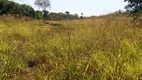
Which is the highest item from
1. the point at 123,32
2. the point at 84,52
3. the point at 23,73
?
the point at 123,32

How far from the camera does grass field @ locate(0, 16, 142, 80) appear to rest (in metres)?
3.42

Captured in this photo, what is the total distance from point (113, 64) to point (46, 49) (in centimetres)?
179

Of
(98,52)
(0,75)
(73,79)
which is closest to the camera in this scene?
(73,79)

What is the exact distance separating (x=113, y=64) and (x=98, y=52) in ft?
2.01

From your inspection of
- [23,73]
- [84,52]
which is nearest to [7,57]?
[23,73]

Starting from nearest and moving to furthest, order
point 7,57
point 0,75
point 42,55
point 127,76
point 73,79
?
1. point 127,76
2. point 73,79
3. point 0,75
4. point 7,57
5. point 42,55

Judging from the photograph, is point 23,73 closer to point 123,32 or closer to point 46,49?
point 46,49

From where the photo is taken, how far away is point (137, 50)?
3.95m

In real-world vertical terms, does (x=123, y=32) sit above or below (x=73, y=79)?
above

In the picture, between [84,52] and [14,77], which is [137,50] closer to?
[84,52]

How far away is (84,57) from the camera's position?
3918 mm

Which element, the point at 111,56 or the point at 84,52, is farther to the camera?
the point at 84,52

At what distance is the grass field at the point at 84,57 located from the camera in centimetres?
342

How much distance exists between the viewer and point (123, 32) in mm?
4383
